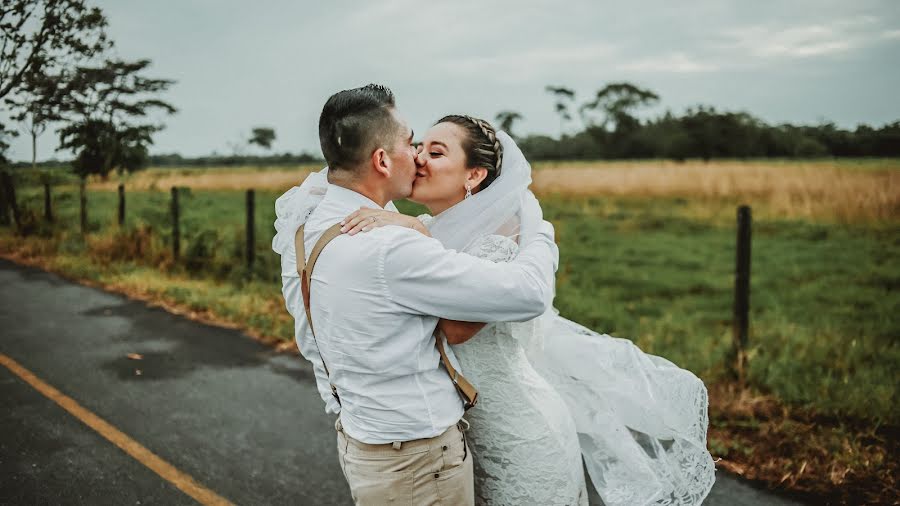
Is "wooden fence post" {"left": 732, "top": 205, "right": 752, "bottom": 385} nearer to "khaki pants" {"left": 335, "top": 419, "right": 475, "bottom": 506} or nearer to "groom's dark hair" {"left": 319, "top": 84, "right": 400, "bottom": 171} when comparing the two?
"khaki pants" {"left": 335, "top": 419, "right": 475, "bottom": 506}

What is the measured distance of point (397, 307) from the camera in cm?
173

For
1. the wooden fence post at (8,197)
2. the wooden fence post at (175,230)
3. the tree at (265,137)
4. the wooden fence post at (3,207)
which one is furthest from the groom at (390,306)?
the tree at (265,137)

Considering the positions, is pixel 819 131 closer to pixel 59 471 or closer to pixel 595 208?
pixel 595 208

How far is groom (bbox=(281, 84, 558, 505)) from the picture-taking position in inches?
66.6

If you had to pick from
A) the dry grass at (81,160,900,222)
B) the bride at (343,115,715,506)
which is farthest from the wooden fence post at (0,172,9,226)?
the bride at (343,115,715,506)

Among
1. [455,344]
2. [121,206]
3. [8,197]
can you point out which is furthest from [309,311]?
[8,197]

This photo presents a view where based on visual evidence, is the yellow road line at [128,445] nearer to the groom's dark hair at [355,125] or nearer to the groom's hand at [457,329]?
the groom's hand at [457,329]

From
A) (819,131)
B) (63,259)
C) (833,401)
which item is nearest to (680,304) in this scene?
(833,401)

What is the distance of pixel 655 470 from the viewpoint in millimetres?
2328

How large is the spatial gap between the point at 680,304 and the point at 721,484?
5.04 m

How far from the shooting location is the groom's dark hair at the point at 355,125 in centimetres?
182

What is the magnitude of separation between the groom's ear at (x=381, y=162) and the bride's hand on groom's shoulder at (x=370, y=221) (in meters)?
0.15

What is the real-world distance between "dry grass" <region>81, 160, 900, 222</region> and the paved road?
8.09 m

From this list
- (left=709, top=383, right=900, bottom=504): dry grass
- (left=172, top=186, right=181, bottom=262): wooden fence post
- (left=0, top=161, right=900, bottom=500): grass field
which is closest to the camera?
(left=709, top=383, right=900, bottom=504): dry grass
